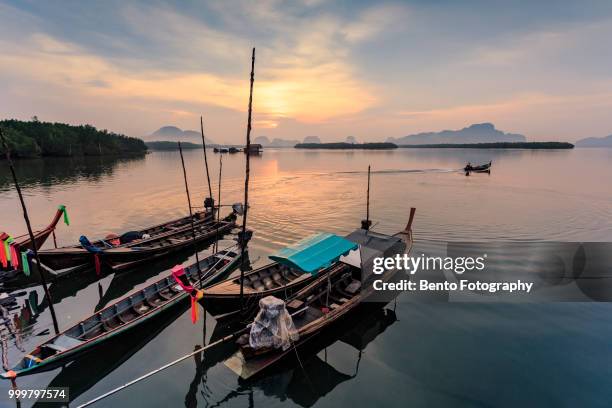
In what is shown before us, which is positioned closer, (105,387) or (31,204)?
(105,387)

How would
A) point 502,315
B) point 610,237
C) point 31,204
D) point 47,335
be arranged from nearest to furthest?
1. point 47,335
2. point 502,315
3. point 610,237
4. point 31,204

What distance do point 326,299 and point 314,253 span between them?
304 centimetres

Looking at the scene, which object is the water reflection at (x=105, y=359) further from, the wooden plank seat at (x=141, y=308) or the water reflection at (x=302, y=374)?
the water reflection at (x=302, y=374)

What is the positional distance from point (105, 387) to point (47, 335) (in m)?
5.69

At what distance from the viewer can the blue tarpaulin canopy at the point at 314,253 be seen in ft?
42.5

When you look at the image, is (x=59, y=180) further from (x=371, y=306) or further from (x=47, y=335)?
(x=371, y=306)

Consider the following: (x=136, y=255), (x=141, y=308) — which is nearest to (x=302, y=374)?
(x=141, y=308)

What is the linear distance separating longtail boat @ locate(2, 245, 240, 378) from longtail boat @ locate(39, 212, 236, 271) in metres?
5.05

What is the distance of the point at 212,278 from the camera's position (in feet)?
59.6

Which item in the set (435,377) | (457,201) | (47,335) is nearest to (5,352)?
(47,335)

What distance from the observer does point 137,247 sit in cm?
2164

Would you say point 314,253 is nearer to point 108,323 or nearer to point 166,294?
point 166,294

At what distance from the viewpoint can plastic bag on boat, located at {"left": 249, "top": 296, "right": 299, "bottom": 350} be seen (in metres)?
11.0

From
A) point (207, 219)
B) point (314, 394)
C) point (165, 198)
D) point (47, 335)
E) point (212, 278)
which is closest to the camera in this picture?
point (314, 394)
